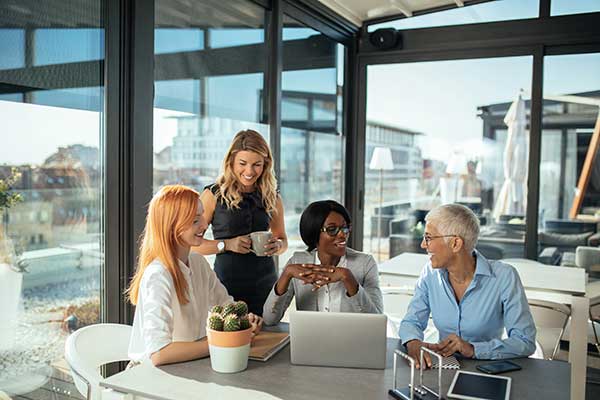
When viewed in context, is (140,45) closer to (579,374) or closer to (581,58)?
(579,374)

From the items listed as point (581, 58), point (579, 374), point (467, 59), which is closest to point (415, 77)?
point (467, 59)

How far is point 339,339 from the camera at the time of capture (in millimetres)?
1806

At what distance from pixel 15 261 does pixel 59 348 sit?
0.47 m

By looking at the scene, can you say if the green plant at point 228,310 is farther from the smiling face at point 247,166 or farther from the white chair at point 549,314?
the white chair at point 549,314

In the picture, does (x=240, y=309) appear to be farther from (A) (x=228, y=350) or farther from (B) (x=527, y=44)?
(B) (x=527, y=44)

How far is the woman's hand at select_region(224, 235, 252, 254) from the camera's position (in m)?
2.62

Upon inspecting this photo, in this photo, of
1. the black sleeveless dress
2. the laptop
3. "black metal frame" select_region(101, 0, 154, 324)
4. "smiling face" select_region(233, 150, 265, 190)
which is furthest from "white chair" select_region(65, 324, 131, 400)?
"smiling face" select_region(233, 150, 265, 190)

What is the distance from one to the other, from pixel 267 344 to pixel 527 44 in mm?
4006

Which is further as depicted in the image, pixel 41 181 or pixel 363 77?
pixel 363 77

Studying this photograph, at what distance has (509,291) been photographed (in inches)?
85.3

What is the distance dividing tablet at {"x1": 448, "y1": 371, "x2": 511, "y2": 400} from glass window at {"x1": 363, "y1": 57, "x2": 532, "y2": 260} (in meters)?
3.66

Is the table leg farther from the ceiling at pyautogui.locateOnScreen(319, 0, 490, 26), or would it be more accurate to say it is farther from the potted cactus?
the ceiling at pyautogui.locateOnScreen(319, 0, 490, 26)

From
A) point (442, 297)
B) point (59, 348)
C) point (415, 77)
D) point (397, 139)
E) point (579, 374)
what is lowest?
point (579, 374)

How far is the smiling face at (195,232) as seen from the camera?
6.63ft
